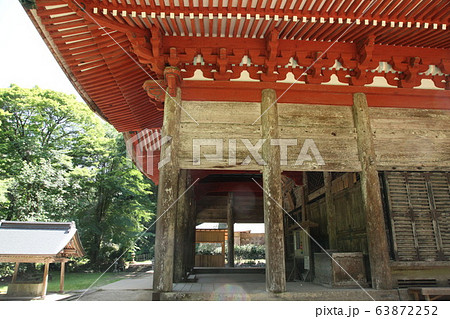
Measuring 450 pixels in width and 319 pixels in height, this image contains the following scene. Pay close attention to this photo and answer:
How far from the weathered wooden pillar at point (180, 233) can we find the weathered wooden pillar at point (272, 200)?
224cm

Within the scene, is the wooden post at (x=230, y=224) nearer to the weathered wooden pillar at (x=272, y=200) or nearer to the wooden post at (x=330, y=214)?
the wooden post at (x=330, y=214)

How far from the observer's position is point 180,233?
6.90 meters

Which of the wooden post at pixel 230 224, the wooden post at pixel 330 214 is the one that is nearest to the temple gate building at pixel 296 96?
the wooden post at pixel 330 214

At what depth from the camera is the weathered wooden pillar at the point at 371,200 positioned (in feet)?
15.6

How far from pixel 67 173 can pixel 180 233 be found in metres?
14.7

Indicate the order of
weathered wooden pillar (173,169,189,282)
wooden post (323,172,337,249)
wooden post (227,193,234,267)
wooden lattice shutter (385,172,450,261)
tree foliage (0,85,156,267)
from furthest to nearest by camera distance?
1. tree foliage (0,85,156,267)
2. wooden post (227,193,234,267)
3. wooden post (323,172,337,249)
4. weathered wooden pillar (173,169,189,282)
5. wooden lattice shutter (385,172,450,261)

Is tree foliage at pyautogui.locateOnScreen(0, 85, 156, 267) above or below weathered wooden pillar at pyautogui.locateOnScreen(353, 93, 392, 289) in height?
above

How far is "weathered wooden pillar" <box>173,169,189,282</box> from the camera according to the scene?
6.46m

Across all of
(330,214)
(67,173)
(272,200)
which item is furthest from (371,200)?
(67,173)

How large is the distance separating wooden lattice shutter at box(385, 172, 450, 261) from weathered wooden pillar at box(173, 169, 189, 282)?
4041 mm

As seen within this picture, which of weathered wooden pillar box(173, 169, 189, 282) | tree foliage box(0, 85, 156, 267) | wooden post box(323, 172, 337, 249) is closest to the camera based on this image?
weathered wooden pillar box(173, 169, 189, 282)

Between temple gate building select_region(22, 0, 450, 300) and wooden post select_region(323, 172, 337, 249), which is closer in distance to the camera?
temple gate building select_region(22, 0, 450, 300)

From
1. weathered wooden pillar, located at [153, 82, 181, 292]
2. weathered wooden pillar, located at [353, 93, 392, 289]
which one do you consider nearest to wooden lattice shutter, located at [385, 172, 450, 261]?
weathered wooden pillar, located at [353, 93, 392, 289]

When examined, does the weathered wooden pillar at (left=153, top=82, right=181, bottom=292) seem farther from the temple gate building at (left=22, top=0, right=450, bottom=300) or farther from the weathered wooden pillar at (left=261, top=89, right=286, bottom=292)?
the weathered wooden pillar at (left=261, top=89, right=286, bottom=292)
